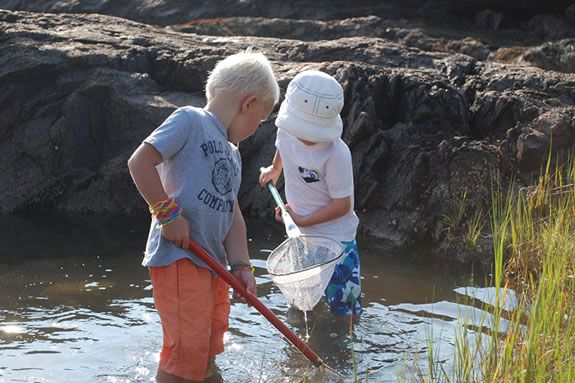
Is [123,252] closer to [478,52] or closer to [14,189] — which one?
[14,189]

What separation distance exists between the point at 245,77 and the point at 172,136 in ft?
1.40

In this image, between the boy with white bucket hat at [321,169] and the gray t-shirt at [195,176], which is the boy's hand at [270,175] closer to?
the boy with white bucket hat at [321,169]

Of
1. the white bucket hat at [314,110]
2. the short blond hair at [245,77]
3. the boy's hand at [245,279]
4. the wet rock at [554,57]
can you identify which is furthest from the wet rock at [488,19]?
the boy's hand at [245,279]

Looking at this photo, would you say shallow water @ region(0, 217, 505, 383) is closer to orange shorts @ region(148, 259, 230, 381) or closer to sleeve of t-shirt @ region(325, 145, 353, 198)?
orange shorts @ region(148, 259, 230, 381)

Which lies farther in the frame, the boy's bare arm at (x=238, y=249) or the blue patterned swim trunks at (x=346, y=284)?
the blue patterned swim trunks at (x=346, y=284)

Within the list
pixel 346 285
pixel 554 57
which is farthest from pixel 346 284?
pixel 554 57

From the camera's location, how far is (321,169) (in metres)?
4.92

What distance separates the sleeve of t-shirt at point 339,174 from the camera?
15.9 ft

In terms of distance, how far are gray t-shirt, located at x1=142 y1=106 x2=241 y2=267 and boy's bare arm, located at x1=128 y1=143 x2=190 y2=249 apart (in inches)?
3.3

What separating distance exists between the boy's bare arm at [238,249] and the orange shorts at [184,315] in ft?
0.64

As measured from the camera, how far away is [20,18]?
10906 millimetres

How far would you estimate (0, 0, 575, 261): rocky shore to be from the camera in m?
8.00

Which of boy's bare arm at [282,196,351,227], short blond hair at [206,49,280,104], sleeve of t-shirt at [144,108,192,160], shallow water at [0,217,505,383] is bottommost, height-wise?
shallow water at [0,217,505,383]

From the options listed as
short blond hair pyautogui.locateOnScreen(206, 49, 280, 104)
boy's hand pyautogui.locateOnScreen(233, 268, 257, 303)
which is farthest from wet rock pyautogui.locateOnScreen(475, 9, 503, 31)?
boy's hand pyautogui.locateOnScreen(233, 268, 257, 303)
